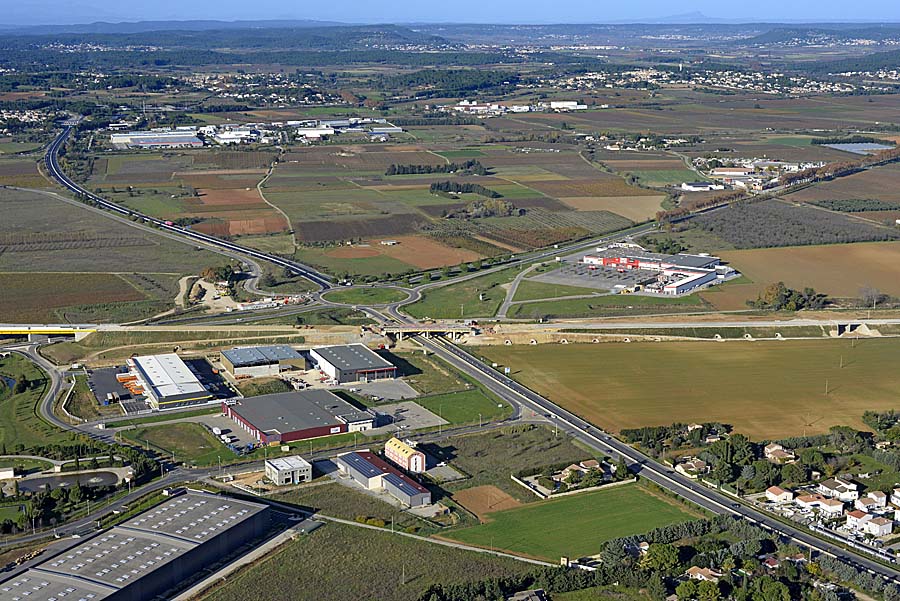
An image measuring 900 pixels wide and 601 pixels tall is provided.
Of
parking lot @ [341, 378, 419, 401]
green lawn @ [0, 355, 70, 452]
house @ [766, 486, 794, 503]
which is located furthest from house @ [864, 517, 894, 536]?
green lawn @ [0, 355, 70, 452]

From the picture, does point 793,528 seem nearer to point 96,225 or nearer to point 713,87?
point 96,225

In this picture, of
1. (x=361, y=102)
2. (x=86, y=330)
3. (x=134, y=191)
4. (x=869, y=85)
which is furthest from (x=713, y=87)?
(x=86, y=330)

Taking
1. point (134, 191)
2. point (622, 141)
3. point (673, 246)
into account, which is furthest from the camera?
point (622, 141)

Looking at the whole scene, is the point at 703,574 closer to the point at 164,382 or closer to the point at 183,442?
the point at 183,442

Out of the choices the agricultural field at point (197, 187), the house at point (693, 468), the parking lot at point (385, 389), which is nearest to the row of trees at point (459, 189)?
the agricultural field at point (197, 187)

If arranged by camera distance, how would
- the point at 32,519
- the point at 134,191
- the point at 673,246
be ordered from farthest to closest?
the point at 134,191, the point at 673,246, the point at 32,519

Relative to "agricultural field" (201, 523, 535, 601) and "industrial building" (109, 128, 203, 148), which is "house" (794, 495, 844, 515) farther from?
"industrial building" (109, 128, 203, 148)

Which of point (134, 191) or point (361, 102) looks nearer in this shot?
point (134, 191)
